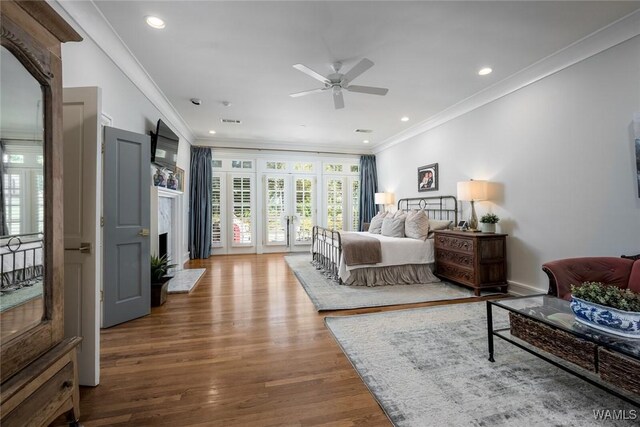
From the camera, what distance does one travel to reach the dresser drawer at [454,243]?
3889 millimetres

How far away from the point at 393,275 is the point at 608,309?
2.90 m

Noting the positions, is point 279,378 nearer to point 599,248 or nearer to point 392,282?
point 392,282

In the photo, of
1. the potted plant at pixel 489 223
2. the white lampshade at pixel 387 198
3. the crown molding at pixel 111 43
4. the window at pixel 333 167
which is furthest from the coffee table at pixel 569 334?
the window at pixel 333 167

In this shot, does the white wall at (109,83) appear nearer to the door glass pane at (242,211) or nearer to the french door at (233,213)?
the french door at (233,213)

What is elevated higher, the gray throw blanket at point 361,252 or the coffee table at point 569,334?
the gray throw blanket at point 361,252

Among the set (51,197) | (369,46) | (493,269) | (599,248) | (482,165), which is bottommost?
(493,269)

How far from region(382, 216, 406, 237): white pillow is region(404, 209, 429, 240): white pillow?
87mm

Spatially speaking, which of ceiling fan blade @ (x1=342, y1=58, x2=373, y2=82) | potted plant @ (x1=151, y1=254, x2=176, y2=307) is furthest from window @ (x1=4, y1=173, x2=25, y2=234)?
ceiling fan blade @ (x1=342, y1=58, x2=373, y2=82)

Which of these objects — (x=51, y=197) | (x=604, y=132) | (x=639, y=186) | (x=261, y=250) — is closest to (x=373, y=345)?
(x=51, y=197)

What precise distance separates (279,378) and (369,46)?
3231 mm

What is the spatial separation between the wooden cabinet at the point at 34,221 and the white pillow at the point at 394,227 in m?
4.43

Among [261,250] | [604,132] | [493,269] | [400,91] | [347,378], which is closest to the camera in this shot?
[347,378]

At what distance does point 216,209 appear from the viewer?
23.6ft

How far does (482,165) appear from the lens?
4.37 meters
